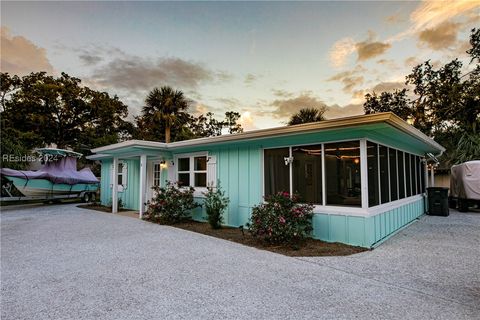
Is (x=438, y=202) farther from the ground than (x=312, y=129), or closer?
closer

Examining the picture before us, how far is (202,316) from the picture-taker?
2693mm

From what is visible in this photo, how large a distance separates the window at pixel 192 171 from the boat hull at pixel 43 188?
8.87 meters

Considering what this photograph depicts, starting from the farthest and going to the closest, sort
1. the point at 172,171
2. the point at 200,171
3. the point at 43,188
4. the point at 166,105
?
1. the point at 166,105
2. the point at 43,188
3. the point at 172,171
4. the point at 200,171

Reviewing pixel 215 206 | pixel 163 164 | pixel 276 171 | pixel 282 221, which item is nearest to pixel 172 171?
pixel 163 164

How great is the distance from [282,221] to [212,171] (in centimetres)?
370

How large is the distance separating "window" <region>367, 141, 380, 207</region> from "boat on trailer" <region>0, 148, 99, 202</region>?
15057 millimetres

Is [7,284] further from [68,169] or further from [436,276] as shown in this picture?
[68,169]

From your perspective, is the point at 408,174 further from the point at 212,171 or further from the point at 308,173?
the point at 212,171

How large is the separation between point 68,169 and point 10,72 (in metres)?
10.2

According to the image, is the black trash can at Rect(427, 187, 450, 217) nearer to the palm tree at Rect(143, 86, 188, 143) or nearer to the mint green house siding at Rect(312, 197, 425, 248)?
the mint green house siding at Rect(312, 197, 425, 248)

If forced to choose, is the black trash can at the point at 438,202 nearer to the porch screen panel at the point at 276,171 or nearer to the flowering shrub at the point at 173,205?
the porch screen panel at the point at 276,171

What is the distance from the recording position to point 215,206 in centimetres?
758

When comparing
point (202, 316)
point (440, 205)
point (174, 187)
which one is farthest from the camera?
point (440, 205)

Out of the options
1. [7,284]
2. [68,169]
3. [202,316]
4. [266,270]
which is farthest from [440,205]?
[68,169]
